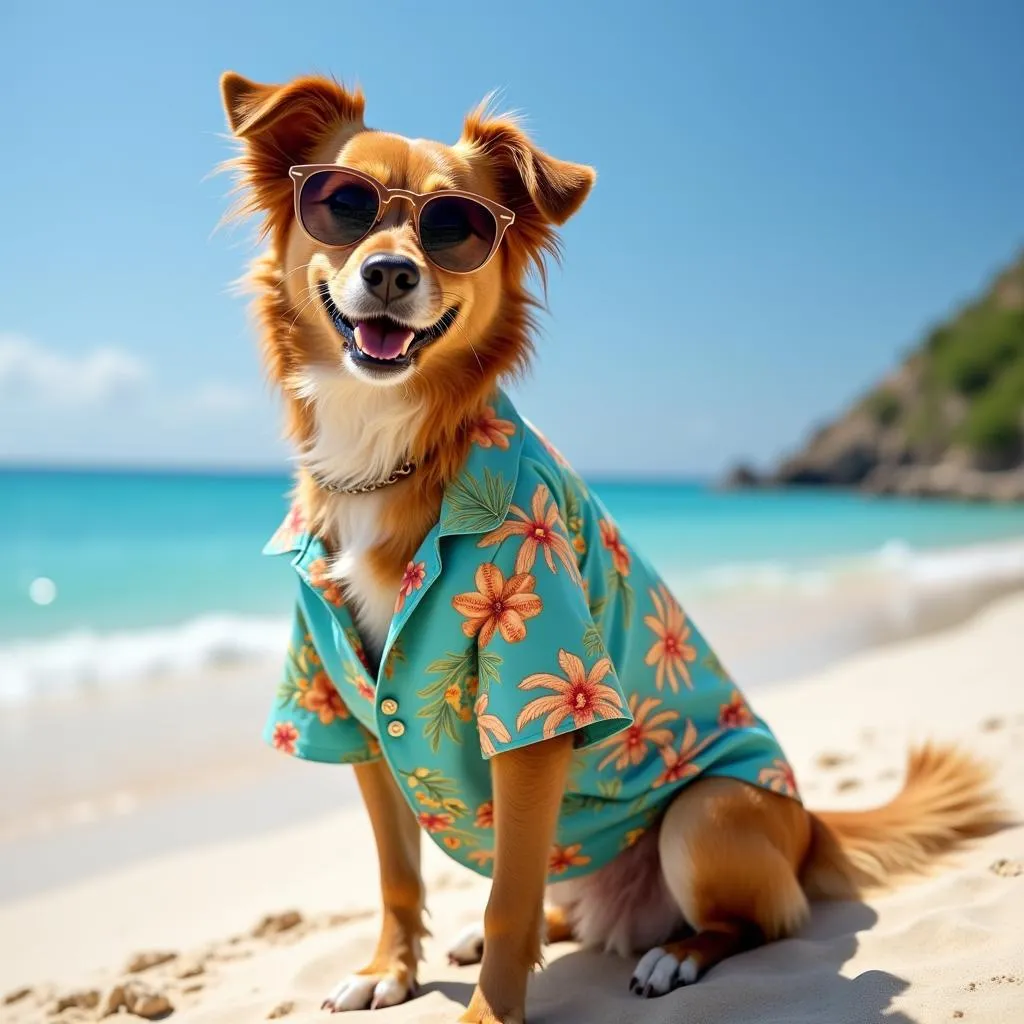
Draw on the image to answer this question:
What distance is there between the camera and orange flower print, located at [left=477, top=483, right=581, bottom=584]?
222cm

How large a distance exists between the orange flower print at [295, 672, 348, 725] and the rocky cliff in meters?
49.9

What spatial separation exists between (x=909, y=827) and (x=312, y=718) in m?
1.84

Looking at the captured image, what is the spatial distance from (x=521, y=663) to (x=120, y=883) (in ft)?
8.47

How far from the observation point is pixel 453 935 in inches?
124

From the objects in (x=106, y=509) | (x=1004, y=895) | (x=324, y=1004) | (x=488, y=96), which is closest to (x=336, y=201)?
(x=488, y=96)

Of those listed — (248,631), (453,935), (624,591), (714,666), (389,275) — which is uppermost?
(248,631)

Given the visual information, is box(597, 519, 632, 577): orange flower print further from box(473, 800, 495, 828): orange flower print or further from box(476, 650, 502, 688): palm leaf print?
box(473, 800, 495, 828): orange flower print

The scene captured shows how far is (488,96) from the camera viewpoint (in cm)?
283

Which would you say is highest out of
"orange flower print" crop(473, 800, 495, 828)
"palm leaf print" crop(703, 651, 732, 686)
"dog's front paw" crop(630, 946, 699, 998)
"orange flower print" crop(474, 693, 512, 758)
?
"palm leaf print" crop(703, 651, 732, 686)

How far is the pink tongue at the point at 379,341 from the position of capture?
2.42 metres

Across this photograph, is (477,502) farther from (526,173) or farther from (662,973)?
(662,973)

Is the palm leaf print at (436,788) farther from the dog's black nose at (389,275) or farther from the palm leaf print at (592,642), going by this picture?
the dog's black nose at (389,275)

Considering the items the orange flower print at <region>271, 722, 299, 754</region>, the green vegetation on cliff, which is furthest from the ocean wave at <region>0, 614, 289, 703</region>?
the green vegetation on cliff

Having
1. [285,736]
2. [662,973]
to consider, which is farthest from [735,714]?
[285,736]
